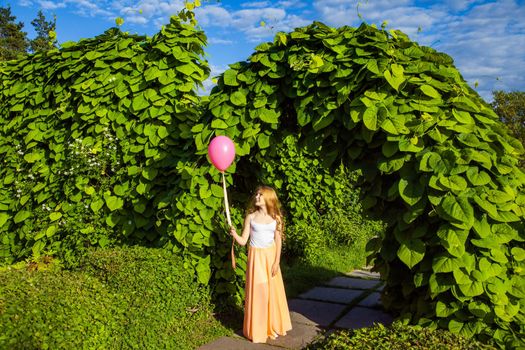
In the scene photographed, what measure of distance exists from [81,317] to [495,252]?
114 inches

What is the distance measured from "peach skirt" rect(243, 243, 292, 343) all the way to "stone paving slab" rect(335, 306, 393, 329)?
0.78 metres

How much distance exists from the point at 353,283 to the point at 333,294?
0.68m

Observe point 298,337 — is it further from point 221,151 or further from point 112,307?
point 221,151

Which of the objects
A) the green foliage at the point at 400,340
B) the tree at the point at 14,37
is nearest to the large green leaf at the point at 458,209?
the green foliage at the point at 400,340

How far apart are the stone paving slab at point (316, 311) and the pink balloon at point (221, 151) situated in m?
2.06

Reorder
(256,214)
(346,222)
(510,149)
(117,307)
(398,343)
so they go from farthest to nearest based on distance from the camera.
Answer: (346,222), (256,214), (117,307), (510,149), (398,343)

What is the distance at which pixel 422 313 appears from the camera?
3172 millimetres

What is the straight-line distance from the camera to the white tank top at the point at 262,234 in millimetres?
4215

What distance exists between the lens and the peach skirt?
407 centimetres

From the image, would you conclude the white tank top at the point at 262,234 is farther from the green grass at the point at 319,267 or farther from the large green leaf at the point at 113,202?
the green grass at the point at 319,267

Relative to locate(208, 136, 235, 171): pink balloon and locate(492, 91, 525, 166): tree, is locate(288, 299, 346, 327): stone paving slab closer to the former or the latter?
locate(208, 136, 235, 171): pink balloon

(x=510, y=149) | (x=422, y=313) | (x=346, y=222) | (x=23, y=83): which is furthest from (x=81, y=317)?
(x=346, y=222)

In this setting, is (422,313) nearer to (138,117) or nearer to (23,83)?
(138,117)

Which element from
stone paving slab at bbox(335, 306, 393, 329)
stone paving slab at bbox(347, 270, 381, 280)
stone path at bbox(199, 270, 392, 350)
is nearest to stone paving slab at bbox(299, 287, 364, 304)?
stone path at bbox(199, 270, 392, 350)
